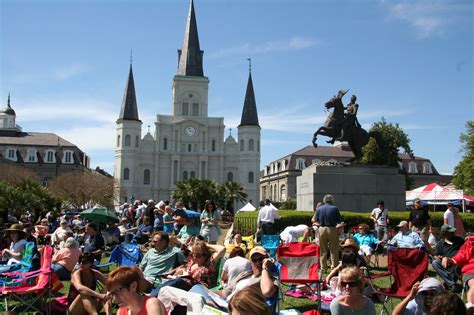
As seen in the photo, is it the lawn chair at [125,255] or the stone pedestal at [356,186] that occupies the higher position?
the stone pedestal at [356,186]

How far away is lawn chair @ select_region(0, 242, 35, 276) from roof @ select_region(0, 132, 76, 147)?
231ft

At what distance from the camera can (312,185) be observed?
18.6 meters

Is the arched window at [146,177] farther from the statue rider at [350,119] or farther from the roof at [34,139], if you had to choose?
the statue rider at [350,119]

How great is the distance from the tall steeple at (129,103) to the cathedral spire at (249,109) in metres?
17.5

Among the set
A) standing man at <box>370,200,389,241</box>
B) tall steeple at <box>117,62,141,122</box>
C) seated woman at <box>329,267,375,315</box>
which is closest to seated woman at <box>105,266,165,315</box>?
seated woman at <box>329,267,375,315</box>

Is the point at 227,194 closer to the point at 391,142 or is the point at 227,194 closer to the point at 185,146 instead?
the point at 391,142

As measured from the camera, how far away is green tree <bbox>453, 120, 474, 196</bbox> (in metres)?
39.9

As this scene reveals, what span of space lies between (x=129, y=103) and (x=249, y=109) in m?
19.8

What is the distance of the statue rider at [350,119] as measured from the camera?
18.5 meters

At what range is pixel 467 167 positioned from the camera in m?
40.1

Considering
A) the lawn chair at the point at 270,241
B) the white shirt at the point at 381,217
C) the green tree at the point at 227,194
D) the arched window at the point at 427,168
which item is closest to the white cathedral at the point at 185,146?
the green tree at the point at 227,194

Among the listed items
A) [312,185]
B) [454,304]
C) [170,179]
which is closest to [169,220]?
[312,185]

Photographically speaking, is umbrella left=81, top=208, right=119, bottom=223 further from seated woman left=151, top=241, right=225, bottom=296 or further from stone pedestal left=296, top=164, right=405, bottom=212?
seated woman left=151, top=241, right=225, bottom=296

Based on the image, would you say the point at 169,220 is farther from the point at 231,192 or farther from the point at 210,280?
the point at 231,192
